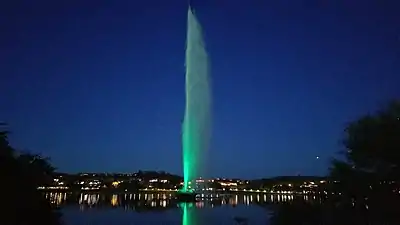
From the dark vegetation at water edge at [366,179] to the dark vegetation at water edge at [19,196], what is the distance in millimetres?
11408

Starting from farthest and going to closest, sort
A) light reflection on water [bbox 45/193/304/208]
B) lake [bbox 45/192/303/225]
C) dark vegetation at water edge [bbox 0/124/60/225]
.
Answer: light reflection on water [bbox 45/193/304/208], lake [bbox 45/192/303/225], dark vegetation at water edge [bbox 0/124/60/225]

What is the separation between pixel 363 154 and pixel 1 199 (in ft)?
47.4

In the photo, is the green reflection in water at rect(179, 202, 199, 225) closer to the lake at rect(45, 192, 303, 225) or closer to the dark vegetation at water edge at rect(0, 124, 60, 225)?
the lake at rect(45, 192, 303, 225)

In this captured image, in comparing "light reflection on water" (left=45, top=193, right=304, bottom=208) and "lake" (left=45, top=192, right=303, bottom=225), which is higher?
"light reflection on water" (left=45, top=193, right=304, bottom=208)

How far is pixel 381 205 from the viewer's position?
1977cm

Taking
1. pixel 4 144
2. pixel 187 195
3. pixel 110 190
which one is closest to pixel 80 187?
pixel 110 190

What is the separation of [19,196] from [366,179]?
14.4 m

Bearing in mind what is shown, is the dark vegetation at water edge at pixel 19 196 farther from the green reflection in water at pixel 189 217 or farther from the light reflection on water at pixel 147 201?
the light reflection on water at pixel 147 201

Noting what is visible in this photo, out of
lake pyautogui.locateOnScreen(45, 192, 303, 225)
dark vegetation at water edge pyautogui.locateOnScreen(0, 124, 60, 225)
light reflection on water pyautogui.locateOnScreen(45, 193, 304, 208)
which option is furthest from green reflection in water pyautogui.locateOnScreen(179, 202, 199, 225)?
dark vegetation at water edge pyautogui.locateOnScreen(0, 124, 60, 225)

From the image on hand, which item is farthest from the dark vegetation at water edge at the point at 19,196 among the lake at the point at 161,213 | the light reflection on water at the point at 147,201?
the light reflection on water at the point at 147,201

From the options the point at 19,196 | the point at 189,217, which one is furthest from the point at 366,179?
the point at 189,217

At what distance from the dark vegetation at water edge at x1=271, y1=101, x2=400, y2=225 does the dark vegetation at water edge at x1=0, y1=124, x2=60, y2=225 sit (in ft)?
37.4

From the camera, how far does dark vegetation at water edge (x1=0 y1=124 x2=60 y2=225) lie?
72.0ft

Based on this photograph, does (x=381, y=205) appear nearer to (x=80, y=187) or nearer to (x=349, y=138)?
(x=349, y=138)
